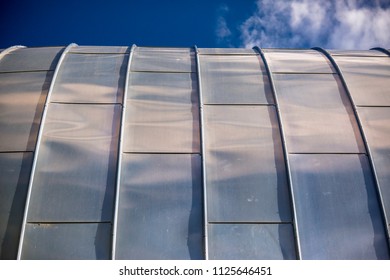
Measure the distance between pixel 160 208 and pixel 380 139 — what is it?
8.32 m

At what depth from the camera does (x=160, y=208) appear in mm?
12367

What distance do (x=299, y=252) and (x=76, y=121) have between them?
910 centimetres

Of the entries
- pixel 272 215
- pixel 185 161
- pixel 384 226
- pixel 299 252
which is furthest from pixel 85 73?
pixel 384 226

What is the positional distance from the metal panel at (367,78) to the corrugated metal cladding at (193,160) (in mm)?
68

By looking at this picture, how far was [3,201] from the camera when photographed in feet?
40.2

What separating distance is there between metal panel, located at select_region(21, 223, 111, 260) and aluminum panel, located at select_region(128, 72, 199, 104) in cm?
583

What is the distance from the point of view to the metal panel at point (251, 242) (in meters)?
11.7

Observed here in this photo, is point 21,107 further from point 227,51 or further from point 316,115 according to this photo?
point 316,115

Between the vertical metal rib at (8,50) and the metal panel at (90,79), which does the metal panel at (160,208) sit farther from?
the vertical metal rib at (8,50)

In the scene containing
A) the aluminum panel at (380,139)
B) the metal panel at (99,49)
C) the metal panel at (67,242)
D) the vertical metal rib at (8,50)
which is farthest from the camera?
the metal panel at (99,49)

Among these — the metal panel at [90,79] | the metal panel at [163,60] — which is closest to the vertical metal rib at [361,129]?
the metal panel at [163,60]

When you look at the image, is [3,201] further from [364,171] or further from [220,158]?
[364,171]
